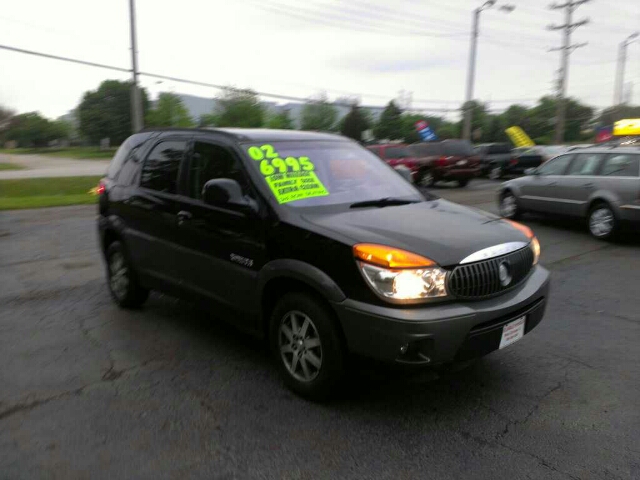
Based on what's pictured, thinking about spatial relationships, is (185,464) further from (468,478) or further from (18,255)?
(18,255)

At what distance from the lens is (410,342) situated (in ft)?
10.1

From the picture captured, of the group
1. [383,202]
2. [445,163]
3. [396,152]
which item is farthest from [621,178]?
[396,152]

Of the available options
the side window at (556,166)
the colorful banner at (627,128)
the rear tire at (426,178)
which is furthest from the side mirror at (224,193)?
the colorful banner at (627,128)

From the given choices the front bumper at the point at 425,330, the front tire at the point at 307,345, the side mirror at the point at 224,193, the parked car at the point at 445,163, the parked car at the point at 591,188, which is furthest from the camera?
the parked car at the point at 445,163

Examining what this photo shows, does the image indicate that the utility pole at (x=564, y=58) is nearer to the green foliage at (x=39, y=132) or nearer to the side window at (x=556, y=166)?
the side window at (x=556, y=166)

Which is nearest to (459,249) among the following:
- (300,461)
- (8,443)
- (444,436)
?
(444,436)

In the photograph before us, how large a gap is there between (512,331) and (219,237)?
2159mm

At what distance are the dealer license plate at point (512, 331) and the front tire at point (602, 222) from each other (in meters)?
6.39

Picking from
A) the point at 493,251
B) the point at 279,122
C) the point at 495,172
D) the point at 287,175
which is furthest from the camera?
the point at 279,122

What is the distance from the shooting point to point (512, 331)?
3.51 metres

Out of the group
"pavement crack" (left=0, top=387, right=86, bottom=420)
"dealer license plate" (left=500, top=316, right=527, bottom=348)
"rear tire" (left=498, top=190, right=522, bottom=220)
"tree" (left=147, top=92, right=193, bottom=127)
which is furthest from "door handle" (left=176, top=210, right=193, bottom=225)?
"tree" (left=147, top=92, right=193, bottom=127)

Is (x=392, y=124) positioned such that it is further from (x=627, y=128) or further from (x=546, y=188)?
(x=546, y=188)

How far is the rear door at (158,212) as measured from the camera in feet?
15.4

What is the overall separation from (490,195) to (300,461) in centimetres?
1538
